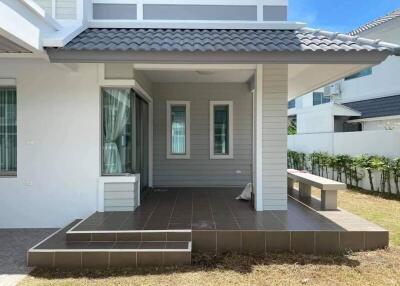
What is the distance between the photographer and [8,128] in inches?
259

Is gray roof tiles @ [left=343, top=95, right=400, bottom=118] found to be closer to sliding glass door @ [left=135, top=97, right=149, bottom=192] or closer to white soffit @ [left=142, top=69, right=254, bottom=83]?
white soffit @ [left=142, top=69, right=254, bottom=83]

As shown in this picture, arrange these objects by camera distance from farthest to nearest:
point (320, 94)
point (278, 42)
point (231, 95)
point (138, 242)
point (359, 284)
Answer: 1. point (320, 94)
2. point (231, 95)
3. point (278, 42)
4. point (138, 242)
5. point (359, 284)

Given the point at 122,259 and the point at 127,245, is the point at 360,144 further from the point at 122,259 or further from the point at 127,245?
the point at 122,259

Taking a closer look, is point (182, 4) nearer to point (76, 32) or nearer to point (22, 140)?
point (76, 32)

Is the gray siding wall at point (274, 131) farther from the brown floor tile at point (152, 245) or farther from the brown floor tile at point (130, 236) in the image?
the brown floor tile at point (130, 236)

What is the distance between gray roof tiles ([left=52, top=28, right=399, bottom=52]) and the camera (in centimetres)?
546

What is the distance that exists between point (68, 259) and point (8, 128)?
10.5 feet

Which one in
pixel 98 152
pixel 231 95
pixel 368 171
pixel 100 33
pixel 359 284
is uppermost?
pixel 100 33

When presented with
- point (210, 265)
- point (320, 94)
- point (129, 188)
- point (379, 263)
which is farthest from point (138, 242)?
point (320, 94)

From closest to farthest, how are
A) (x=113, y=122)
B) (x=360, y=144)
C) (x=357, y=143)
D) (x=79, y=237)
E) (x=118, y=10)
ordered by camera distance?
(x=79, y=237) → (x=113, y=122) → (x=118, y=10) → (x=360, y=144) → (x=357, y=143)

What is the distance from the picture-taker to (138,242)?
201 inches

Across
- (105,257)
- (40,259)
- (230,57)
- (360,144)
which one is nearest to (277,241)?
(105,257)

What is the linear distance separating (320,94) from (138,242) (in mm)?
23694

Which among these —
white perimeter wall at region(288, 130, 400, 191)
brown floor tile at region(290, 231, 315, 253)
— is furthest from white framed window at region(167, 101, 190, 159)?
white perimeter wall at region(288, 130, 400, 191)
